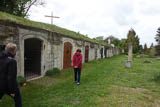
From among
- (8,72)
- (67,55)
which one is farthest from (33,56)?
(8,72)

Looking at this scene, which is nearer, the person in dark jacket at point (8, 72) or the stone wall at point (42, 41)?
the person in dark jacket at point (8, 72)

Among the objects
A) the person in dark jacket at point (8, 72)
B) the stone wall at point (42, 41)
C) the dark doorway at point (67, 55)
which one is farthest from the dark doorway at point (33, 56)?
the person in dark jacket at point (8, 72)

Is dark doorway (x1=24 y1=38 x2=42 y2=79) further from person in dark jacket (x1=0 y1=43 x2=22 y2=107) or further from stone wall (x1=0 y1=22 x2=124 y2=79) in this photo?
person in dark jacket (x1=0 y1=43 x2=22 y2=107)

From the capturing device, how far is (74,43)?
10125 mm

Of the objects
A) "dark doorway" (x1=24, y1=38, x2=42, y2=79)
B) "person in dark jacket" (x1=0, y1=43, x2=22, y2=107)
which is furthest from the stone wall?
"person in dark jacket" (x1=0, y1=43, x2=22, y2=107)

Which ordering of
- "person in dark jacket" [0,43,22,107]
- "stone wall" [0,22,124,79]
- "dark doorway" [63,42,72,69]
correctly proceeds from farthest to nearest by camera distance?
1. "dark doorway" [63,42,72,69]
2. "stone wall" [0,22,124,79]
3. "person in dark jacket" [0,43,22,107]

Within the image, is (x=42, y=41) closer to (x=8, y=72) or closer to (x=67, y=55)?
(x=67, y=55)

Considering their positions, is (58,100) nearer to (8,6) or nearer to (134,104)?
(134,104)

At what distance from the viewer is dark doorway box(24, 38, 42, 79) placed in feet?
22.3

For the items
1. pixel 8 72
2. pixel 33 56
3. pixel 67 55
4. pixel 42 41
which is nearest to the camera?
pixel 8 72

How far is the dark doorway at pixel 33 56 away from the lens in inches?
268

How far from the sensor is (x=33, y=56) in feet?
23.9

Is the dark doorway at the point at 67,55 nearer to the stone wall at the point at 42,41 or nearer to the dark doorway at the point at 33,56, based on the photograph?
the stone wall at the point at 42,41

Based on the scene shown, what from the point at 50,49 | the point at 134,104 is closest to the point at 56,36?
the point at 50,49
